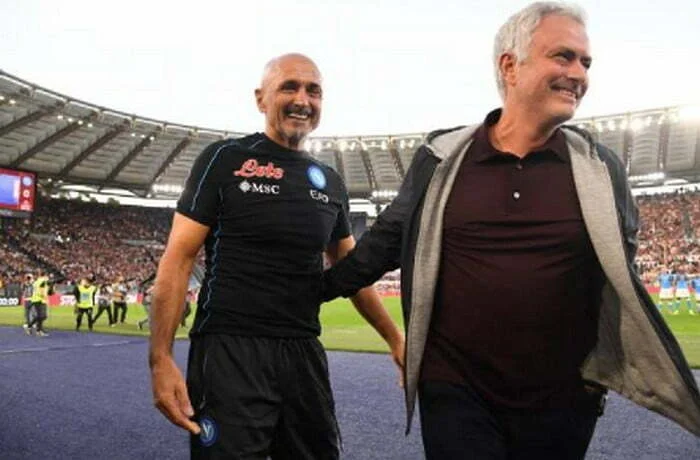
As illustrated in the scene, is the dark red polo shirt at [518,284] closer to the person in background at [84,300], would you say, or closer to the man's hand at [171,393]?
the man's hand at [171,393]

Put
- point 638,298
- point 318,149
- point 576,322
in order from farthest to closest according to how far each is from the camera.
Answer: point 318,149 → point 576,322 → point 638,298

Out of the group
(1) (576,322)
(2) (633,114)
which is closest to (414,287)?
(1) (576,322)

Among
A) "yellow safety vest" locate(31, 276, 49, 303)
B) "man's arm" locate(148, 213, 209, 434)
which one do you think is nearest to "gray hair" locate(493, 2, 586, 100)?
"man's arm" locate(148, 213, 209, 434)

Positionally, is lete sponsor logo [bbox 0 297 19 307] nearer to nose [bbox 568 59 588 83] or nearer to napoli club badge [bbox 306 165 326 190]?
napoli club badge [bbox 306 165 326 190]

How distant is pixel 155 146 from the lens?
154 ft

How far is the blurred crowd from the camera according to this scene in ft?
143

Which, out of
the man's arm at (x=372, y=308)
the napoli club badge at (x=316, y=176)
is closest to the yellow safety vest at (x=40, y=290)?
the man's arm at (x=372, y=308)

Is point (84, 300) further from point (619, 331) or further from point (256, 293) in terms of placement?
point (619, 331)

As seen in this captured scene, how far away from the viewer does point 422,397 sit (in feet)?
7.92

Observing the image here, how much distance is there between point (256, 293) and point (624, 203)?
149cm

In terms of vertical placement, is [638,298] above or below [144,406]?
above

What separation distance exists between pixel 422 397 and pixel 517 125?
1.05 metres

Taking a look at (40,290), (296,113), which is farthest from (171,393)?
(40,290)

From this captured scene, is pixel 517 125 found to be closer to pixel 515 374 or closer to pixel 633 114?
pixel 515 374
